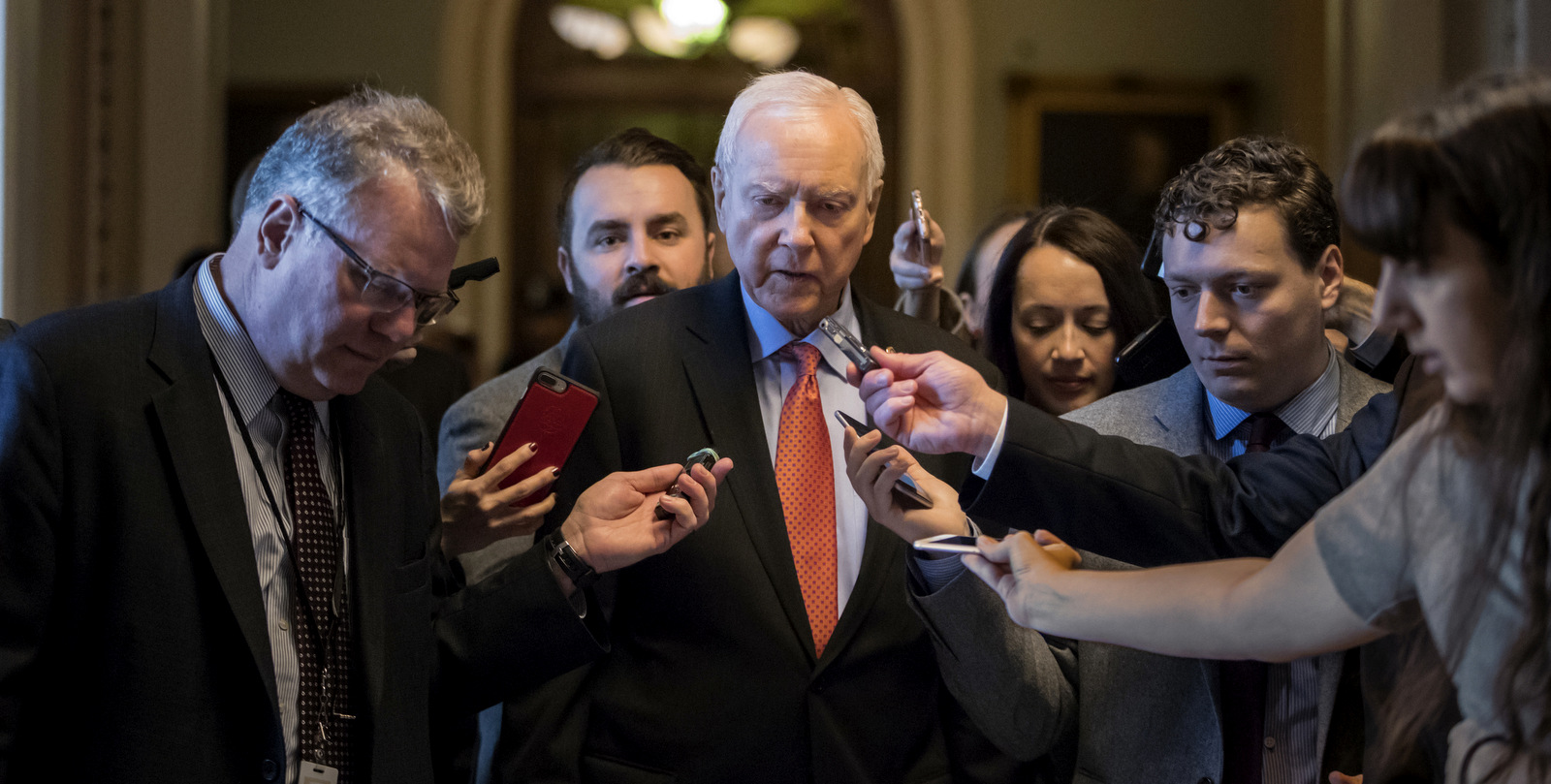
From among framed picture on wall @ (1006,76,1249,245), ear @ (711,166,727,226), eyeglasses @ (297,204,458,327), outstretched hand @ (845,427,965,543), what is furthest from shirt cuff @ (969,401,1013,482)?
framed picture on wall @ (1006,76,1249,245)

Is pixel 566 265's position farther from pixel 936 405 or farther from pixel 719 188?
pixel 936 405

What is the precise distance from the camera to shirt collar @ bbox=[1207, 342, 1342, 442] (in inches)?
86.5

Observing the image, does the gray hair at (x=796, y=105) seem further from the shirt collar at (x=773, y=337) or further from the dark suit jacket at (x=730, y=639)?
the dark suit jacket at (x=730, y=639)

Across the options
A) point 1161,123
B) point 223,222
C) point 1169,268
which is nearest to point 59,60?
point 223,222

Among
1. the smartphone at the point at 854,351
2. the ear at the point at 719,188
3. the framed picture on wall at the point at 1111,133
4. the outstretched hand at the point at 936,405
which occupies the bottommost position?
the outstretched hand at the point at 936,405

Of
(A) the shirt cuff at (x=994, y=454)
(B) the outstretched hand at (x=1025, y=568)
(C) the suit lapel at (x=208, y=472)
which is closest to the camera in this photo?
(B) the outstretched hand at (x=1025, y=568)

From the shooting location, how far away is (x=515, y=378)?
2.80 meters

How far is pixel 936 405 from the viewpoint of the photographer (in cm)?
187

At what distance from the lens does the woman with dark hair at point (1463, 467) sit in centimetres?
118

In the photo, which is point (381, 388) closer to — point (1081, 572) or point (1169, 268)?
point (1081, 572)

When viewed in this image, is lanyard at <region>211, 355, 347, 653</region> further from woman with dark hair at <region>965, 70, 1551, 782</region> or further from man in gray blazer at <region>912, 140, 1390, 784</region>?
woman with dark hair at <region>965, 70, 1551, 782</region>

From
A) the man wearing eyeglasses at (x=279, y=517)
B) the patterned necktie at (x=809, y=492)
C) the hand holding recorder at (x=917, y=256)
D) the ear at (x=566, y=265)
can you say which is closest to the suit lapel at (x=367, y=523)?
the man wearing eyeglasses at (x=279, y=517)

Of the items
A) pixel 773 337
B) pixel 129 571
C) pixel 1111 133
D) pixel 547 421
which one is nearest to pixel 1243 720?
pixel 773 337

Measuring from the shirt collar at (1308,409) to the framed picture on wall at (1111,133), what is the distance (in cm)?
622
